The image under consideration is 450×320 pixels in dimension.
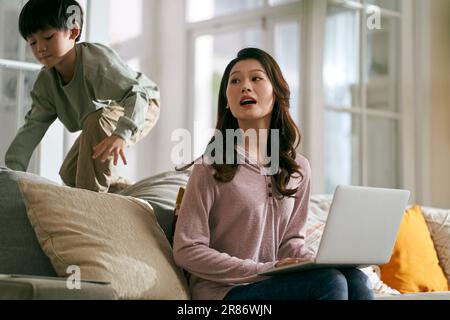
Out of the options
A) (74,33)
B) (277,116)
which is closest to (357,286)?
(277,116)

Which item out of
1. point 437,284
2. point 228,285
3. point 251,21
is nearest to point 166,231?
point 228,285

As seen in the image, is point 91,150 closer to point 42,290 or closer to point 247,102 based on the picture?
point 247,102

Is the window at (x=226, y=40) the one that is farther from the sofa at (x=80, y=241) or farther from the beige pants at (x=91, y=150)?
the sofa at (x=80, y=241)

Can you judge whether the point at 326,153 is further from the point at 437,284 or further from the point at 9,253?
the point at 9,253

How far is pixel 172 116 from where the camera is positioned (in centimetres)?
509

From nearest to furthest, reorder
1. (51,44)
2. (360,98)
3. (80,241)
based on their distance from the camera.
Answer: (80,241) → (51,44) → (360,98)

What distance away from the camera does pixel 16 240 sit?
68.6 inches

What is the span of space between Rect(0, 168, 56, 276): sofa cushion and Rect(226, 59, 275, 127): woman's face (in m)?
0.58

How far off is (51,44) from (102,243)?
30.3 inches

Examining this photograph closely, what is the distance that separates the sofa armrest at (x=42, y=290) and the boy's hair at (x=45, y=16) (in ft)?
3.30

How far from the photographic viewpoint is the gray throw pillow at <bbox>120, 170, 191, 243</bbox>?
2043 millimetres

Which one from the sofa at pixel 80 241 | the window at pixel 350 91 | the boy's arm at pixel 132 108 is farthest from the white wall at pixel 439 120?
the sofa at pixel 80 241
